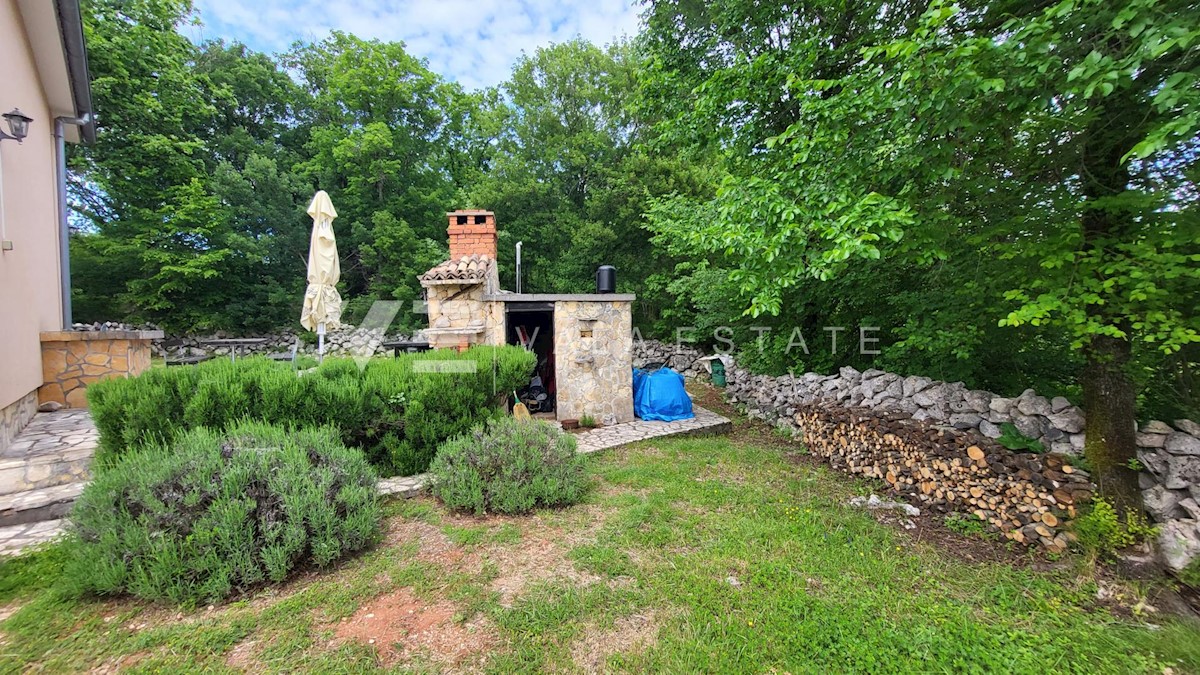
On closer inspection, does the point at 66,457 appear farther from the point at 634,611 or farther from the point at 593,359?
the point at 593,359

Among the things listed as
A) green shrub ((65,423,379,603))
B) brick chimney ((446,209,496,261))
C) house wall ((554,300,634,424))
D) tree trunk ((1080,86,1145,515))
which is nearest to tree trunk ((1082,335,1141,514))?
tree trunk ((1080,86,1145,515))

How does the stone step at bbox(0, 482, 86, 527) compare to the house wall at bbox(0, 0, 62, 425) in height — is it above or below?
below

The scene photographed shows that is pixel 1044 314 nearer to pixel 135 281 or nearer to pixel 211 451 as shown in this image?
pixel 211 451

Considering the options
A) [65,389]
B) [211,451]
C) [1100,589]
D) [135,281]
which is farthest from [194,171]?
[1100,589]

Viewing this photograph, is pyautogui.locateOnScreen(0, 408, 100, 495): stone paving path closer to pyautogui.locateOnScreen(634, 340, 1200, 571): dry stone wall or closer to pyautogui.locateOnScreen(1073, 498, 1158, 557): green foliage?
pyautogui.locateOnScreen(634, 340, 1200, 571): dry stone wall

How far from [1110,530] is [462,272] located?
24.9ft

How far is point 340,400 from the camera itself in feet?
14.4

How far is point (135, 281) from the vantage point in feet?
50.0

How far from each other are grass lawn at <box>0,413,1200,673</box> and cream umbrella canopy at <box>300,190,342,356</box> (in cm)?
403

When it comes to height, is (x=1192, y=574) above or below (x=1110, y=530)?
below

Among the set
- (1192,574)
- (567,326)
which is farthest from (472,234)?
(1192,574)

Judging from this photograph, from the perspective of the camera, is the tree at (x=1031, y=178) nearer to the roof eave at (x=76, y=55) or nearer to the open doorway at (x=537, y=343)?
the open doorway at (x=537, y=343)

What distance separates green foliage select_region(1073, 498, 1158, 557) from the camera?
3.23 m

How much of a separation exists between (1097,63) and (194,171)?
2347 centimetres
